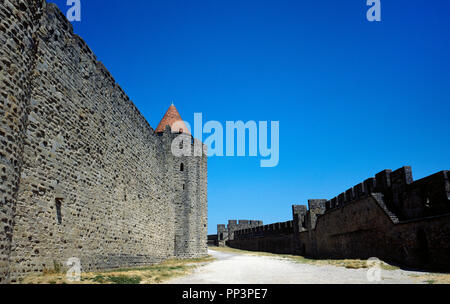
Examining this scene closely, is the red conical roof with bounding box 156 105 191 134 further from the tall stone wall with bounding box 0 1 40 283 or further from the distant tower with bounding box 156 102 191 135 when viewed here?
the tall stone wall with bounding box 0 1 40 283

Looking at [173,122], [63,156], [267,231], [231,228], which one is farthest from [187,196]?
[231,228]

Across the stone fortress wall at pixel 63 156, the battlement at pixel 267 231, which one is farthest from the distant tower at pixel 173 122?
the battlement at pixel 267 231

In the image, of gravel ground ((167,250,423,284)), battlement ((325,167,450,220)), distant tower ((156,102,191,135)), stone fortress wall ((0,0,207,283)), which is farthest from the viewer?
distant tower ((156,102,191,135))

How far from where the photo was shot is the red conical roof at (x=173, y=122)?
25.0m

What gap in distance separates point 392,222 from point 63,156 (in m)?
11.0

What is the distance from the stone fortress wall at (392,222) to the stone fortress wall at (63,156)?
32.0ft

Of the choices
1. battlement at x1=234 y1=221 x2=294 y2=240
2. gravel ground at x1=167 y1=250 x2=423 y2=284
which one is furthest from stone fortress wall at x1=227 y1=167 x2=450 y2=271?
battlement at x1=234 y1=221 x2=294 y2=240

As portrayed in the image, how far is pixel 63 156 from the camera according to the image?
9289 mm

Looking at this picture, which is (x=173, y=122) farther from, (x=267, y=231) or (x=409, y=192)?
(x=409, y=192)

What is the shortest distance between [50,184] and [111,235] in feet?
14.2

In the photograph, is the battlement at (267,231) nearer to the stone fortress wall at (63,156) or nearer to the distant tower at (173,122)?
the distant tower at (173,122)

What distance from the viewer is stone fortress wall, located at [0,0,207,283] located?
6.64 m

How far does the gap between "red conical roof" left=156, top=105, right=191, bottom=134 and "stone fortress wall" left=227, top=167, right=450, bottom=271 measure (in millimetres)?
11400
